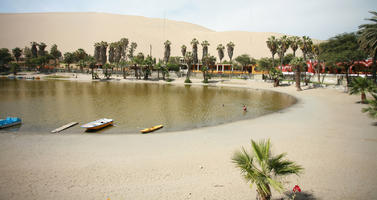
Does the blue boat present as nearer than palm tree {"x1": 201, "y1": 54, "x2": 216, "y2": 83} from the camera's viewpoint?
Yes

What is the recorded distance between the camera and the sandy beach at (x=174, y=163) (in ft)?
29.1

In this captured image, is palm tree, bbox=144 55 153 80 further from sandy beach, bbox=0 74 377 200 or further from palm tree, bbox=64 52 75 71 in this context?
sandy beach, bbox=0 74 377 200

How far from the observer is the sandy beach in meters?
8.88

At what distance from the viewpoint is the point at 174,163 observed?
37.8 ft

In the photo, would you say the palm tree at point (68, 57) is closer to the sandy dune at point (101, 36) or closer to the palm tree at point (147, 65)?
the palm tree at point (147, 65)

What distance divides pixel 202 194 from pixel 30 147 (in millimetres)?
12577

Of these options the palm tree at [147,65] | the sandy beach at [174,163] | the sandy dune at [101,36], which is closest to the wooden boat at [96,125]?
the sandy beach at [174,163]

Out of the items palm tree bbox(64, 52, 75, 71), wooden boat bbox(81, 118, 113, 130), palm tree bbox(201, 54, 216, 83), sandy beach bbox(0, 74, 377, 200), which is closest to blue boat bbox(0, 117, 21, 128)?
sandy beach bbox(0, 74, 377, 200)

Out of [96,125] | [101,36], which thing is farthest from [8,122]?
[101,36]

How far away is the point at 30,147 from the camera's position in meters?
14.3

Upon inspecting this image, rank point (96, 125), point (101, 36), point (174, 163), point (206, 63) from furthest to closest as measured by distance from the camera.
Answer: point (101, 36)
point (206, 63)
point (96, 125)
point (174, 163)

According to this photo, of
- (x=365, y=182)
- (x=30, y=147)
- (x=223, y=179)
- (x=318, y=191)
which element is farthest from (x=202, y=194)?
→ (x=30, y=147)

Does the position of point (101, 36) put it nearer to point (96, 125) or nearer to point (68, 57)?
point (68, 57)

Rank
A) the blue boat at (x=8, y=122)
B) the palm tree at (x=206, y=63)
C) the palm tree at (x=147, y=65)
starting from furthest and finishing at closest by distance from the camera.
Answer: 1. the palm tree at (x=147, y=65)
2. the palm tree at (x=206, y=63)
3. the blue boat at (x=8, y=122)
